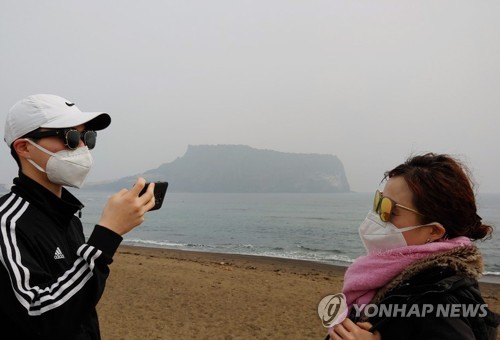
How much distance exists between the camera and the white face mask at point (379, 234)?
200 cm

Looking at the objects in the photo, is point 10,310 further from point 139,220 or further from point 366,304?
point 366,304

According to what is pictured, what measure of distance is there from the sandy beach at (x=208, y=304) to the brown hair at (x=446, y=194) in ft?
23.7

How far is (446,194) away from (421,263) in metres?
0.36

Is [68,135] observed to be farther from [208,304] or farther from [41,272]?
[208,304]

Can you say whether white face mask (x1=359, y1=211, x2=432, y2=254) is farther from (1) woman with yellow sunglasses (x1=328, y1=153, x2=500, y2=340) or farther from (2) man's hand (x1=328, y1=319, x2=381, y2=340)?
(2) man's hand (x1=328, y1=319, x2=381, y2=340)

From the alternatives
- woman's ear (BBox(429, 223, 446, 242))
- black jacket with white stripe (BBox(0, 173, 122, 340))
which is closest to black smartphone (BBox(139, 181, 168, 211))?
black jacket with white stripe (BBox(0, 173, 122, 340))

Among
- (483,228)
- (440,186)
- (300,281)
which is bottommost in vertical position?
(300,281)

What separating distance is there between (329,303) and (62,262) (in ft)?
4.67

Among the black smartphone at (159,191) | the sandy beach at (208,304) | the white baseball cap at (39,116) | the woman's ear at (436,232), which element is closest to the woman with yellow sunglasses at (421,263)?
the woman's ear at (436,232)

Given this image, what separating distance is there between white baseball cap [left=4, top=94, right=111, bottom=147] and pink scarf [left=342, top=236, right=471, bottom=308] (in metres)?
1.67

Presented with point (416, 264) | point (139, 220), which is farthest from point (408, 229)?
point (139, 220)

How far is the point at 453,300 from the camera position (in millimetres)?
1582

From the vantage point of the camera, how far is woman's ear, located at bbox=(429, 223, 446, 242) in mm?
1879

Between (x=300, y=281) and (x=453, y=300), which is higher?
(x=453, y=300)
